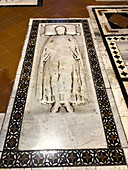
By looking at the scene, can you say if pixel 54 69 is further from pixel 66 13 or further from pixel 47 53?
pixel 66 13

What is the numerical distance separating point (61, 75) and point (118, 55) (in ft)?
3.68

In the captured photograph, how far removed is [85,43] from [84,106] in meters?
1.43

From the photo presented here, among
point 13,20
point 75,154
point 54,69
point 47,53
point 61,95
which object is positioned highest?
point 13,20

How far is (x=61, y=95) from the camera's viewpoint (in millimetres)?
2236

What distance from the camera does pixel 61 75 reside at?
2.48 m

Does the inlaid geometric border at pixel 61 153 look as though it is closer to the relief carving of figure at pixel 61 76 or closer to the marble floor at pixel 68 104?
the marble floor at pixel 68 104

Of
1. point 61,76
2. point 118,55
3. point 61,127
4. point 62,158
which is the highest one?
point 118,55

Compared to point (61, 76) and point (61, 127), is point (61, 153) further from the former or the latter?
point (61, 76)

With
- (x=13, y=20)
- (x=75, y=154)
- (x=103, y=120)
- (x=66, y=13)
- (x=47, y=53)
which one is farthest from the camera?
(x=66, y=13)

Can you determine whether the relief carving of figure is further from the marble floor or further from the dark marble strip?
the dark marble strip

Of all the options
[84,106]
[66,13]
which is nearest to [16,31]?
[66,13]

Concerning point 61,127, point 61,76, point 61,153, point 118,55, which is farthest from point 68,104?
point 118,55

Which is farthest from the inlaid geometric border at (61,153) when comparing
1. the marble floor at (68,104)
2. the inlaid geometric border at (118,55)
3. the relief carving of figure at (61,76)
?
the inlaid geometric border at (118,55)

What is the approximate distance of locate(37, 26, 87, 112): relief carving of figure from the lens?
220cm
